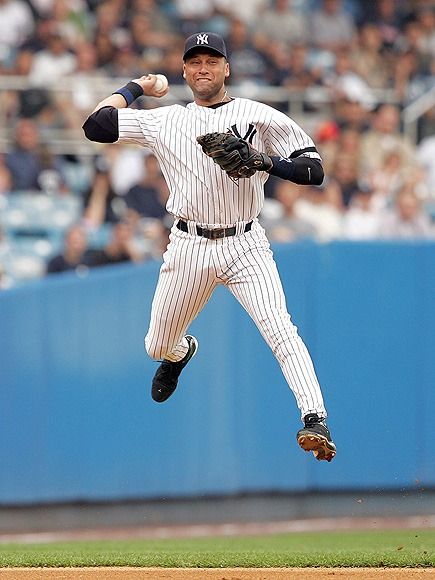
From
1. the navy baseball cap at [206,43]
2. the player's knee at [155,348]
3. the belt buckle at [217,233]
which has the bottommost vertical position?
the player's knee at [155,348]

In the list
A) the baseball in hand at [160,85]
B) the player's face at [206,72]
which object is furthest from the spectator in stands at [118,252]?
the player's face at [206,72]

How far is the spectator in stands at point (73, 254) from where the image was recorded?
34.3 ft

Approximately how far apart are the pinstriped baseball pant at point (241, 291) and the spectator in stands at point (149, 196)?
485cm

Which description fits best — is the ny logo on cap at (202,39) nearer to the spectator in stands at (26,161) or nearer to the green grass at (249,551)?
the green grass at (249,551)

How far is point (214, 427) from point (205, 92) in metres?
4.20

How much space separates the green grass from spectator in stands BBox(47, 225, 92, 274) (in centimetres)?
263

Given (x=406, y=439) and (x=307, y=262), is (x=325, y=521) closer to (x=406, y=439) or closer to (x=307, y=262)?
(x=406, y=439)

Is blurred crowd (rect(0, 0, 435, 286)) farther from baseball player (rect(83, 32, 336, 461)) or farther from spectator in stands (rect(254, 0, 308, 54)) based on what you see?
baseball player (rect(83, 32, 336, 461))

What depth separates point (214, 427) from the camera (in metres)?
9.73

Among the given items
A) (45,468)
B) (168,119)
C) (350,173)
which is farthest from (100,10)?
(168,119)

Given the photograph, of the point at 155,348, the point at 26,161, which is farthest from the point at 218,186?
the point at 26,161

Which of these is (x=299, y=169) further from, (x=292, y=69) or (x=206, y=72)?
(x=292, y=69)

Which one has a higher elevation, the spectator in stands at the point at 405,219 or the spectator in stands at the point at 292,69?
the spectator in stands at the point at 292,69

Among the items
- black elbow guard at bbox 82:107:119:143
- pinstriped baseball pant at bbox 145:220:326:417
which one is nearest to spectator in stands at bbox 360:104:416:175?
pinstriped baseball pant at bbox 145:220:326:417
